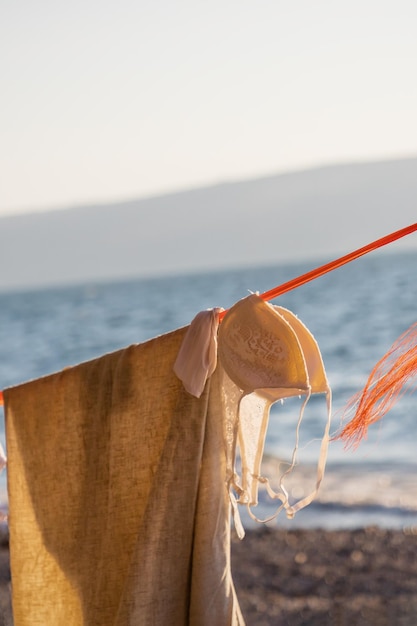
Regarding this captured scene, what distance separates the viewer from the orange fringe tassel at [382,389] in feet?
7.45

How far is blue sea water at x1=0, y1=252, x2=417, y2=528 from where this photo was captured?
7770mm

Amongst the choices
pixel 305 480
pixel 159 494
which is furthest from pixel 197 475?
pixel 305 480

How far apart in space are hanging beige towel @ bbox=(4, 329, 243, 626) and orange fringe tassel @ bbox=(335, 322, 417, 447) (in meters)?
0.30

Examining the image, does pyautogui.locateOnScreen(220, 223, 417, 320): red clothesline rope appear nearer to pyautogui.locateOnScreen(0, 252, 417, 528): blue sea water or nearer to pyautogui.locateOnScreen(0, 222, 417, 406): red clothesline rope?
pyautogui.locateOnScreen(0, 222, 417, 406): red clothesline rope

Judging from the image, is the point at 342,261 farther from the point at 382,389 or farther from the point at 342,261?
the point at 382,389

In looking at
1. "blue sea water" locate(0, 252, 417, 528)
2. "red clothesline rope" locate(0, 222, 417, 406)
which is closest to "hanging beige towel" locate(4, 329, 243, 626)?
"red clothesline rope" locate(0, 222, 417, 406)

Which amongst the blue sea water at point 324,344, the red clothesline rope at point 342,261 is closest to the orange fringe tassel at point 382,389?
the red clothesline rope at point 342,261

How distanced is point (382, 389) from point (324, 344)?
20.8 metres

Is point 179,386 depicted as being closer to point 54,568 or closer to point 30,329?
point 54,568

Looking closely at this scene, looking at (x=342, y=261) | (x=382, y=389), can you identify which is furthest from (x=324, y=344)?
(x=342, y=261)

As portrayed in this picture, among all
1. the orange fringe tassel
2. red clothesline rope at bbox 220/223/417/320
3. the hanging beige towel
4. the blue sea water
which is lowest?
the blue sea water

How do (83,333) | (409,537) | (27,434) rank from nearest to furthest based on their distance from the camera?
(27,434), (409,537), (83,333)

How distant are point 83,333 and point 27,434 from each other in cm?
3090

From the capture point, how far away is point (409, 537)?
6.34m
